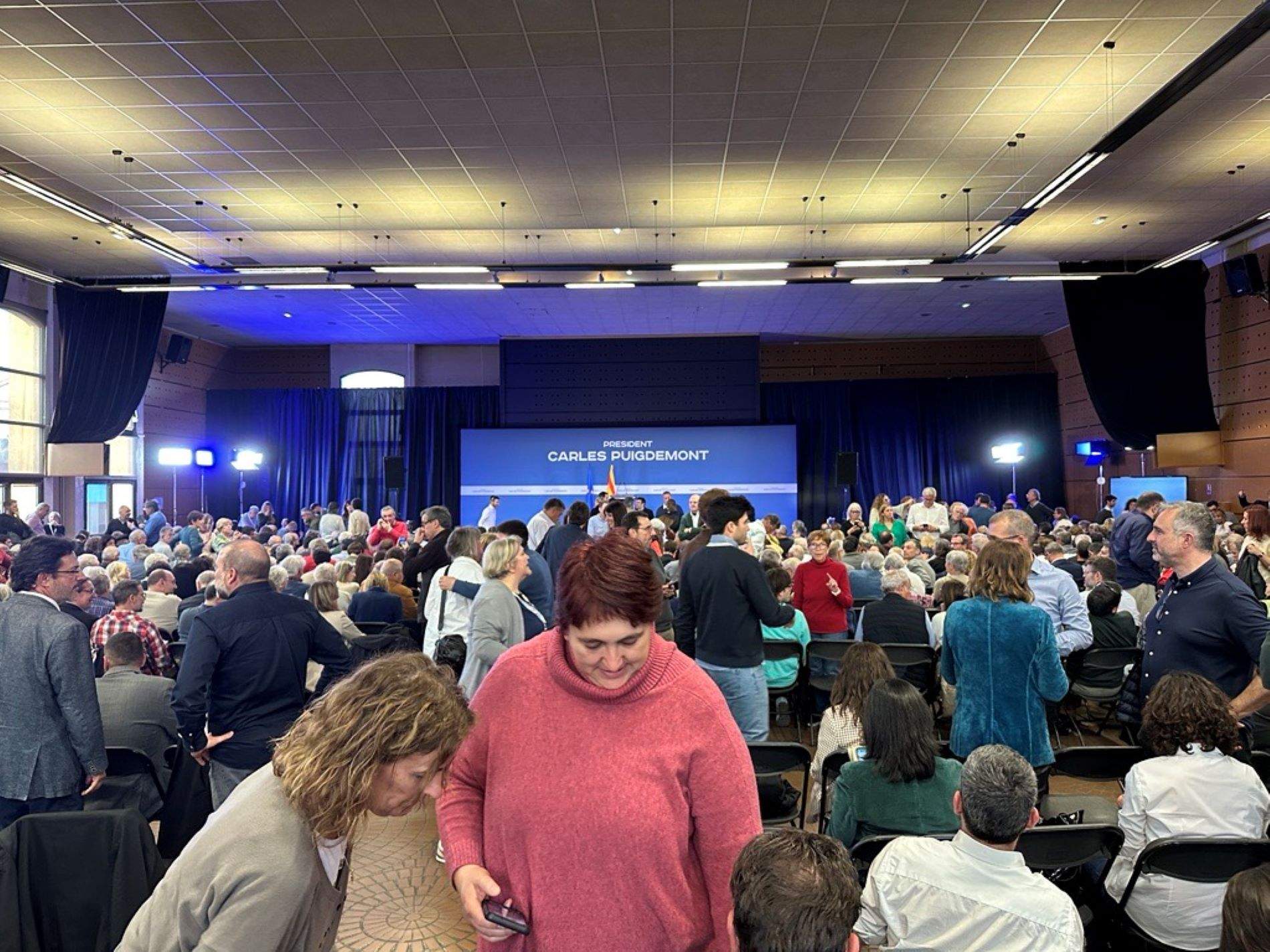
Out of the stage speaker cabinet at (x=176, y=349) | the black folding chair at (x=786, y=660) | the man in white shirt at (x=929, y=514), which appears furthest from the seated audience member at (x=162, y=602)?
the stage speaker cabinet at (x=176, y=349)

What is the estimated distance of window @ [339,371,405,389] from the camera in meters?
19.4

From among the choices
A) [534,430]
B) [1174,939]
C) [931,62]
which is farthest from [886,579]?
[534,430]

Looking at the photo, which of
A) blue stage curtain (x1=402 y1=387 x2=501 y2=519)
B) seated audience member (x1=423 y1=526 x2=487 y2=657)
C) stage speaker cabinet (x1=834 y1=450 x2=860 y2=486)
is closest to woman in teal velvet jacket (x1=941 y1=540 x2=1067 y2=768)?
seated audience member (x1=423 y1=526 x2=487 y2=657)

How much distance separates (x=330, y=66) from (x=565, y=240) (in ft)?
17.2

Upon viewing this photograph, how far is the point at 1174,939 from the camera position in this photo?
7.98ft

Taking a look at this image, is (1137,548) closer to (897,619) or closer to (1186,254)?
(897,619)

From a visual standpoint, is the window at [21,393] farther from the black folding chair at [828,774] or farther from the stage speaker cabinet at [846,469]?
the stage speaker cabinet at [846,469]

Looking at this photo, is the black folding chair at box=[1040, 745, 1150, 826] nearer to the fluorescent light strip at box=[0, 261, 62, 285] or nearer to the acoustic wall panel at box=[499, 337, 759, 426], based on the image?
the fluorescent light strip at box=[0, 261, 62, 285]

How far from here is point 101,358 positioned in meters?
12.6

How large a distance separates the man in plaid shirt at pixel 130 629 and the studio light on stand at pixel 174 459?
13.6 meters

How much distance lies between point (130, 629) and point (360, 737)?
12.6 ft

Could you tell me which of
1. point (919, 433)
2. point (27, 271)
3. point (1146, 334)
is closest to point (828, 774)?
point (27, 271)

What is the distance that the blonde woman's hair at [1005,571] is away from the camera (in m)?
3.06

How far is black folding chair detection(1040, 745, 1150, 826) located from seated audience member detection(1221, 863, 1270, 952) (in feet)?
4.81
